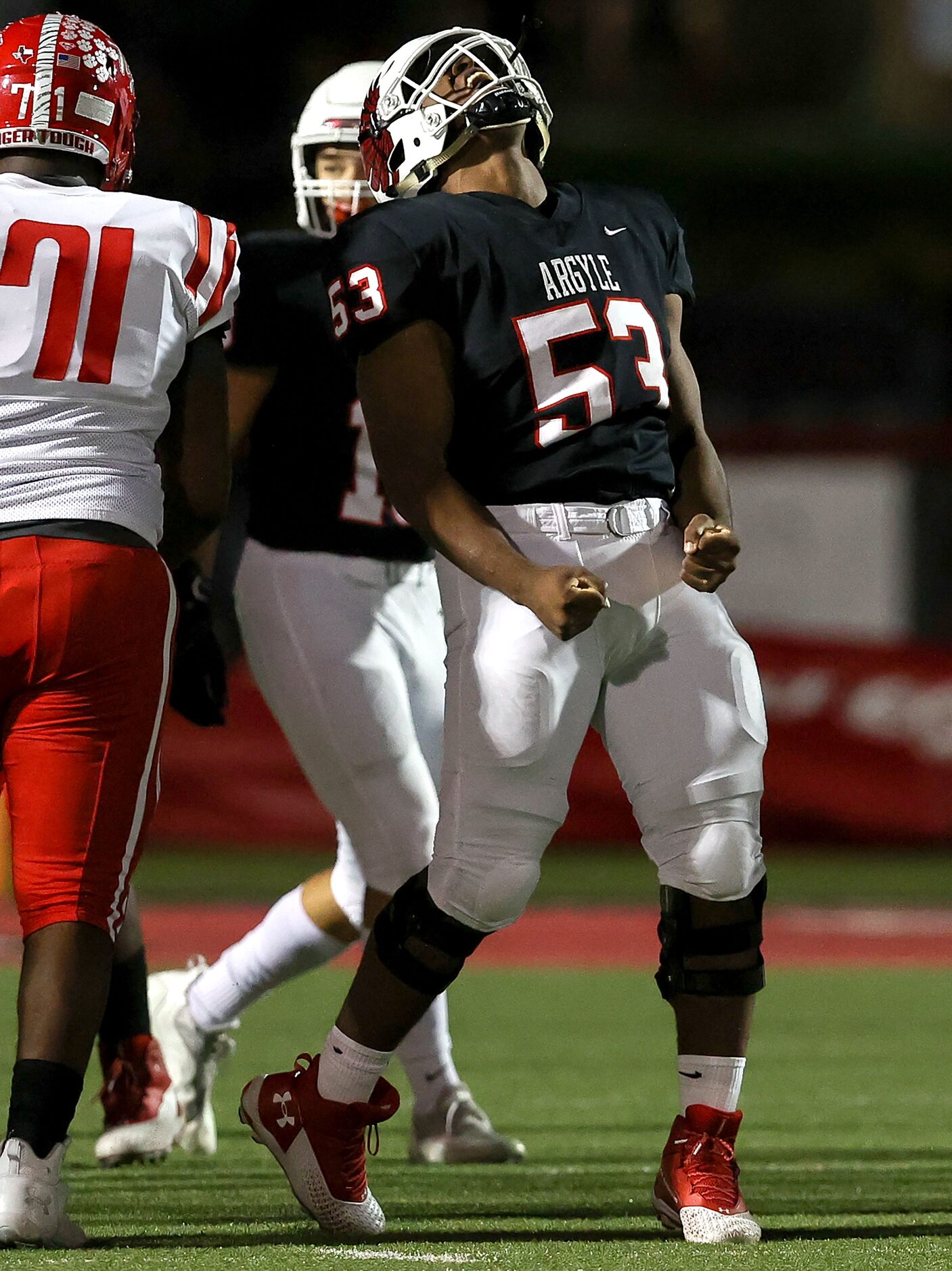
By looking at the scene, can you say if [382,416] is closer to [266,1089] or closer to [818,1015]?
[266,1089]

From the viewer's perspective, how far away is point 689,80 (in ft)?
51.8

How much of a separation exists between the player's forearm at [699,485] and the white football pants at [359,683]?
2.96 ft

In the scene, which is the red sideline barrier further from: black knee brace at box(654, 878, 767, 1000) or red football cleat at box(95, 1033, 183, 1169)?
black knee brace at box(654, 878, 767, 1000)

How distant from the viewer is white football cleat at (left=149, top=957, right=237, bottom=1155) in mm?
4160

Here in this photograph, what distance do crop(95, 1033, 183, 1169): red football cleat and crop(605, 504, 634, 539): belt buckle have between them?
5.33 ft

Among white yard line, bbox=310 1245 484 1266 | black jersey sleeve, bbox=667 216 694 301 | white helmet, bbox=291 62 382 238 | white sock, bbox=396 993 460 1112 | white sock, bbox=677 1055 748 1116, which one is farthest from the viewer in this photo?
white helmet, bbox=291 62 382 238

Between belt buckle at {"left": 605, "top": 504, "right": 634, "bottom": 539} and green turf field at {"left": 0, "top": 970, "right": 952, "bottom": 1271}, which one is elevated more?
belt buckle at {"left": 605, "top": 504, "right": 634, "bottom": 539}

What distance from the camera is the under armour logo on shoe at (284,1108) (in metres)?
3.19

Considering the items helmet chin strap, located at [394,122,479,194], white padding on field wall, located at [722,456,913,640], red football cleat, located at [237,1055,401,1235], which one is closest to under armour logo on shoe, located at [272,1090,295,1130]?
red football cleat, located at [237,1055,401,1235]

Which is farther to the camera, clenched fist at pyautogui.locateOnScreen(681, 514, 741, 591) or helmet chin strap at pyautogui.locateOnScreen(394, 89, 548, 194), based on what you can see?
helmet chin strap at pyautogui.locateOnScreen(394, 89, 548, 194)

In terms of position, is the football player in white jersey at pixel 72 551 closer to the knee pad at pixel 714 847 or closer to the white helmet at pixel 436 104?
the white helmet at pixel 436 104

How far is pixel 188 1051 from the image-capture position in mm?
4277

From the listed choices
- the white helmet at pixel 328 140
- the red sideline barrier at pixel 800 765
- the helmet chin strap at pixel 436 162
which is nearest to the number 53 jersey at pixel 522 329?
the helmet chin strap at pixel 436 162

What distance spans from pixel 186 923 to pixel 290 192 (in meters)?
7.35
